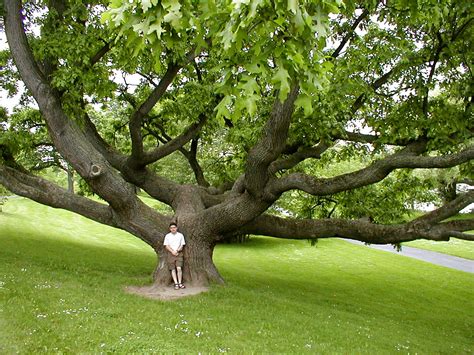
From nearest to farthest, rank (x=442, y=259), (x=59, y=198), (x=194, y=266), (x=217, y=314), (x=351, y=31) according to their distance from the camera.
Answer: (x=217, y=314) → (x=351, y=31) → (x=194, y=266) → (x=59, y=198) → (x=442, y=259)

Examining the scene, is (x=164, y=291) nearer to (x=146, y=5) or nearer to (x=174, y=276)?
(x=174, y=276)

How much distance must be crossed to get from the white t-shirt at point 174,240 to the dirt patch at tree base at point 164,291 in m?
1.19

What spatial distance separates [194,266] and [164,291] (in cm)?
124

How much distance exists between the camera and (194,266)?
12.6 metres

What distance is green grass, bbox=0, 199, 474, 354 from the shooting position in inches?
294

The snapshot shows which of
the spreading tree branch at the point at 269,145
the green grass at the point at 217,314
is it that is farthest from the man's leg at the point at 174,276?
the spreading tree branch at the point at 269,145

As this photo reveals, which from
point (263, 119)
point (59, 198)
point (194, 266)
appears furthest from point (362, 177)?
point (59, 198)

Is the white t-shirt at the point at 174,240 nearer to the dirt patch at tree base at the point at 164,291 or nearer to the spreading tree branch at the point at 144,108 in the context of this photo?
the dirt patch at tree base at the point at 164,291

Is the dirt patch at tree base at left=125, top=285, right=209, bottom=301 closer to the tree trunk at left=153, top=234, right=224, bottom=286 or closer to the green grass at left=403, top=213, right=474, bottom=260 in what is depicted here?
the tree trunk at left=153, top=234, right=224, bottom=286

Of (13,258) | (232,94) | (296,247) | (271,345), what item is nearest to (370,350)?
(271,345)

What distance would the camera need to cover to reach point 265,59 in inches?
153

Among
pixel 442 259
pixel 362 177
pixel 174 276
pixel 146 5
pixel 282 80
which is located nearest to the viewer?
pixel 146 5

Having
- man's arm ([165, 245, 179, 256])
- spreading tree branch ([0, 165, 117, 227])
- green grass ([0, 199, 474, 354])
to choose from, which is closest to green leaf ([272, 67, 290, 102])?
green grass ([0, 199, 474, 354])

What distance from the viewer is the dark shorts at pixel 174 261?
12.2m
